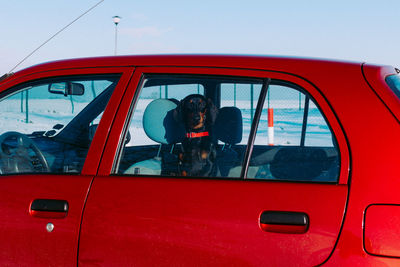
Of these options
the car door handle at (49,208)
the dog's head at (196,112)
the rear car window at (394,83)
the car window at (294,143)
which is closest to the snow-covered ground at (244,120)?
the car window at (294,143)

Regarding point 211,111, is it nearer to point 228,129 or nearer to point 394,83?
point 228,129

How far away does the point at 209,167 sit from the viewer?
2.26m

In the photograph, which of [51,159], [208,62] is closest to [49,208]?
[51,159]

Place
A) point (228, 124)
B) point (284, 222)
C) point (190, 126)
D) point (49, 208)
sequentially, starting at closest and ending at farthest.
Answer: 1. point (284, 222)
2. point (49, 208)
3. point (228, 124)
4. point (190, 126)

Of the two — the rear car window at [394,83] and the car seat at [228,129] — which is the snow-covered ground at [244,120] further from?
the rear car window at [394,83]

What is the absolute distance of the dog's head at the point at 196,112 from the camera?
255 cm

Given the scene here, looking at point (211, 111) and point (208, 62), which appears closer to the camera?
point (208, 62)

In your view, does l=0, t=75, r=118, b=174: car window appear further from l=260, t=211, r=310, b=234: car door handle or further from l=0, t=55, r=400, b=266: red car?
l=260, t=211, r=310, b=234: car door handle

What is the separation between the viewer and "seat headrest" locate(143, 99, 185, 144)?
263cm

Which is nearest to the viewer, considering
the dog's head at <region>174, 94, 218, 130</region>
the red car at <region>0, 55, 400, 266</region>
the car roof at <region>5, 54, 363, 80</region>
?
the red car at <region>0, 55, 400, 266</region>

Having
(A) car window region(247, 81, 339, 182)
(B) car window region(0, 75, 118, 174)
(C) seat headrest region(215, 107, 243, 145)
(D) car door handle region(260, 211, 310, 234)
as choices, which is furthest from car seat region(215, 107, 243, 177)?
(B) car window region(0, 75, 118, 174)

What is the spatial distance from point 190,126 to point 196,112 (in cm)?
9

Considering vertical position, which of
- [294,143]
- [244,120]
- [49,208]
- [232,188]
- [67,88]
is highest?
[67,88]

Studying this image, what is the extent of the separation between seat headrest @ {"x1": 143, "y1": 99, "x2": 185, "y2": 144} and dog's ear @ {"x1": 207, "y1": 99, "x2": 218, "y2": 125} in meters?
0.16
